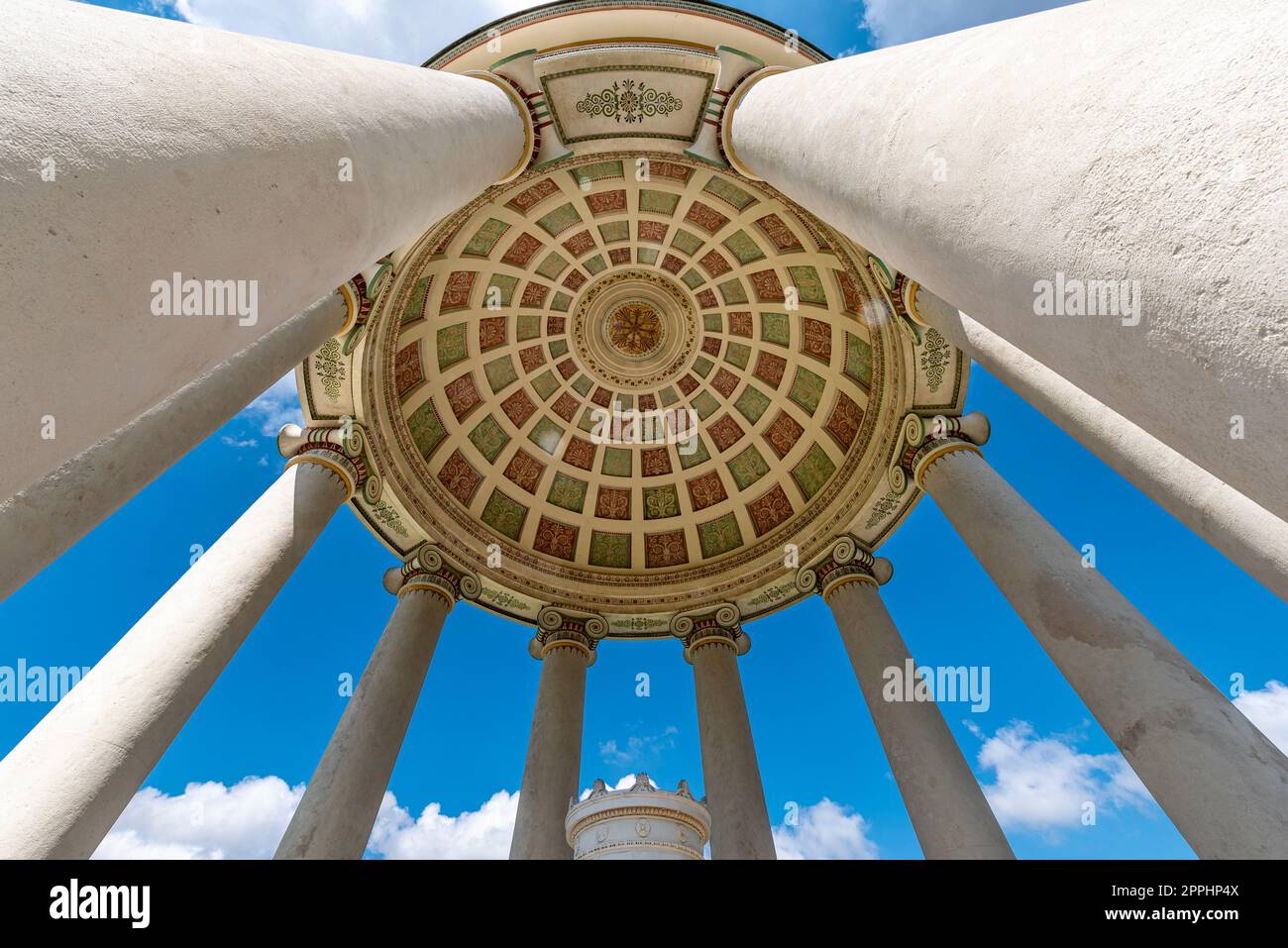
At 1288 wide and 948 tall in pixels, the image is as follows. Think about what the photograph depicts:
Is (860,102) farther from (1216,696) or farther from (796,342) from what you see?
(796,342)

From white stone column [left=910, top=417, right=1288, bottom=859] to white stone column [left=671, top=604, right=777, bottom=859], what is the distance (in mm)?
10732

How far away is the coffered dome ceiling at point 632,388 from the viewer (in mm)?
27938

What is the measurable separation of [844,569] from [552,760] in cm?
1255

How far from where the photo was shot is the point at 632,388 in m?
38.2

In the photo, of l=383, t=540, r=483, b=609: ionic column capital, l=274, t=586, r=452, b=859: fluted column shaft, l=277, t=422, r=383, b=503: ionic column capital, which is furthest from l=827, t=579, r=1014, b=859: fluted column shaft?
l=277, t=422, r=383, b=503: ionic column capital

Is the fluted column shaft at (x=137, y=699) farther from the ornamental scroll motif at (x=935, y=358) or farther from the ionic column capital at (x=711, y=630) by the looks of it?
the ornamental scroll motif at (x=935, y=358)

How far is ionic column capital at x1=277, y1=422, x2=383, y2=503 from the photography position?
76.6ft

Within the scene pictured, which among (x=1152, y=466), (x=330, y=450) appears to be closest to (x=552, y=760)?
(x=330, y=450)

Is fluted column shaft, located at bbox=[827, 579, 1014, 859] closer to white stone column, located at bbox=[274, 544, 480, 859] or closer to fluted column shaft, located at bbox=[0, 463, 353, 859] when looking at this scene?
white stone column, located at bbox=[274, 544, 480, 859]

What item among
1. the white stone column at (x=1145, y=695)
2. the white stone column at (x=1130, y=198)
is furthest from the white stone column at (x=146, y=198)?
the white stone column at (x=1145, y=695)
